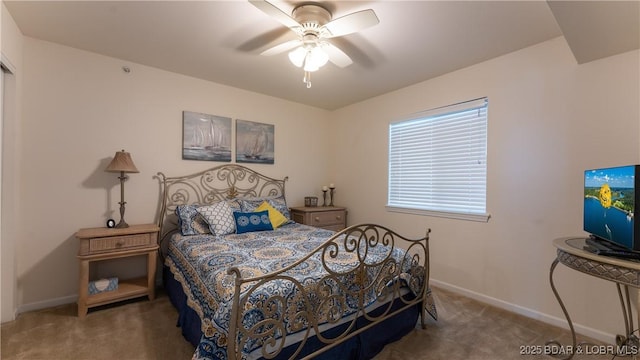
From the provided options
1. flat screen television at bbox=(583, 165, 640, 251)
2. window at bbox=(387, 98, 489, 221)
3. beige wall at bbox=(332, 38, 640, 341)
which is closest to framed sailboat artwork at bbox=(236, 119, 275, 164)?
window at bbox=(387, 98, 489, 221)

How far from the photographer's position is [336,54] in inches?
88.9

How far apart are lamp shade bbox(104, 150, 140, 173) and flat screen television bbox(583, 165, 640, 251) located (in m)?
3.75

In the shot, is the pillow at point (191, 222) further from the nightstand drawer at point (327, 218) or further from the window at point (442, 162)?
the window at point (442, 162)

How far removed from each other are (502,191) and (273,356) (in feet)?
8.46

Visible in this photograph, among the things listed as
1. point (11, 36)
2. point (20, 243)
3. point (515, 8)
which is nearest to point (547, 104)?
point (515, 8)

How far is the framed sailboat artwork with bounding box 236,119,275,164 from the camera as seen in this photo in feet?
12.2

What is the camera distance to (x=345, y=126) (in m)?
4.45

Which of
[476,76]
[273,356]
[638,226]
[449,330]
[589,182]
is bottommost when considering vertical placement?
[449,330]

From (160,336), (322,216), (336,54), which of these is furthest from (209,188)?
(336,54)

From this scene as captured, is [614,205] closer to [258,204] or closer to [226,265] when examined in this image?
[226,265]

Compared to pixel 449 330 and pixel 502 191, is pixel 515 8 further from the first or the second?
pixel 449 330

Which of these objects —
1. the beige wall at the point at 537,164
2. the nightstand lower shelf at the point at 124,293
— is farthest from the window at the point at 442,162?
the nightstand lower shelf at the point at 124,293

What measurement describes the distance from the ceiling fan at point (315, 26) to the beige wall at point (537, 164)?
165 cm

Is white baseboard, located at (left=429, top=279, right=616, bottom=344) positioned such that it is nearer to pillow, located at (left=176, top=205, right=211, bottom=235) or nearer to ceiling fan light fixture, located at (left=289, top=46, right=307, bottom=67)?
pillow, located at (left=176, top=205, right=211, bottom=235)
